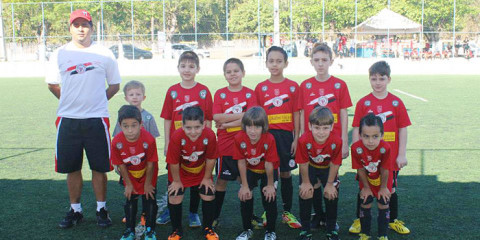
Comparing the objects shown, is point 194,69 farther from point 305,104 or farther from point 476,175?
point 476,175

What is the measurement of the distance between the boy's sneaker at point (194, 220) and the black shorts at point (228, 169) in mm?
474

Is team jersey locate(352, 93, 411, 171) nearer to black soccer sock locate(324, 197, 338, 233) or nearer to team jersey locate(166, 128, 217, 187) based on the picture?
black soccer sock locate(324, 197, 338, 233)

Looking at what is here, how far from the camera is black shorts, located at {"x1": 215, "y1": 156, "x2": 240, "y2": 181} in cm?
434

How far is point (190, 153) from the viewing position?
413 centimetres

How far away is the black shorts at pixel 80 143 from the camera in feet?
14.5

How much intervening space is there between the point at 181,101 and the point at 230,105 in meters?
0.46

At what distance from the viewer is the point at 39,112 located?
12.4 metres

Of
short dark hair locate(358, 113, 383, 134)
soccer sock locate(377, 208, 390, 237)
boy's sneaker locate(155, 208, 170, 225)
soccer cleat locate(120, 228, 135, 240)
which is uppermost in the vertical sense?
short dark hair locate(358, 113, 383, 134)

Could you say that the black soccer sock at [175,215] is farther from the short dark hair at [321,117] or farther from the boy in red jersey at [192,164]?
Result: the short dark hair at [321,117]

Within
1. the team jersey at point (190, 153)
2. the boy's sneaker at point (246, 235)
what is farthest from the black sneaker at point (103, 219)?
the boy's sneaker at point (246, 235)

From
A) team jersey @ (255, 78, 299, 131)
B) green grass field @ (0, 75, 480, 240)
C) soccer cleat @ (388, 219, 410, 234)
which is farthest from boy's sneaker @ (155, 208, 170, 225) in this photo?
soccer cleat @ (388, 219, 410, 234)

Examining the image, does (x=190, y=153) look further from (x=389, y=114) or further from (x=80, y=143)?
(x=389, y=114)

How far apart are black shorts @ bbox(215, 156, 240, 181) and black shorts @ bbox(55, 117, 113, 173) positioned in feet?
3.47

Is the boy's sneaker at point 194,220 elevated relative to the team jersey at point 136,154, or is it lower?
lower
